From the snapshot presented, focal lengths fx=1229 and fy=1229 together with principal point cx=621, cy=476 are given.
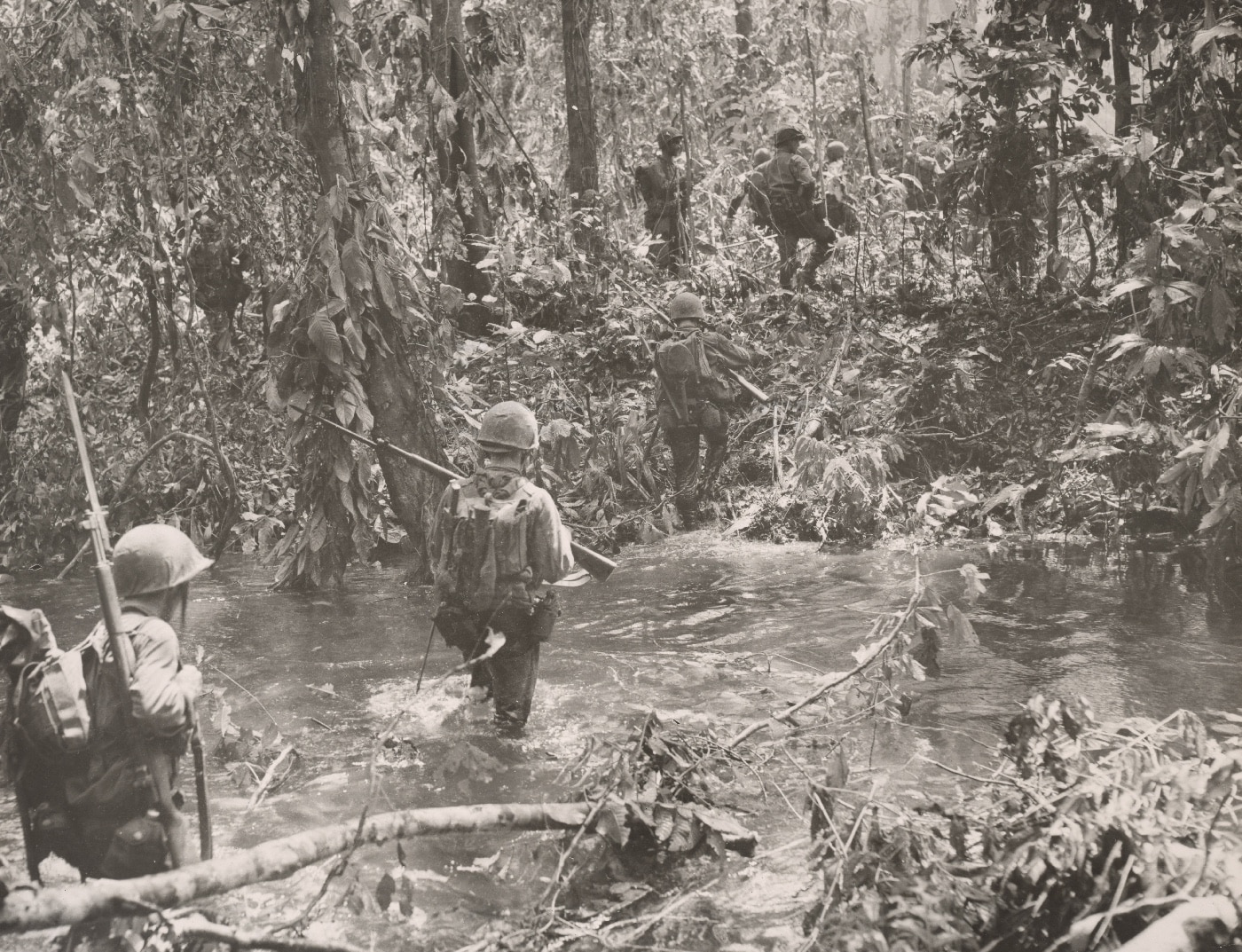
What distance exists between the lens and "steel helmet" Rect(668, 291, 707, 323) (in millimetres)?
11430

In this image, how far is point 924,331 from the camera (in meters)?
13.2

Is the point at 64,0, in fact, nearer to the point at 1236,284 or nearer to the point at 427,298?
the point at 427,298

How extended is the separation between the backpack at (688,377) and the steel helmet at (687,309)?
0.63 feet

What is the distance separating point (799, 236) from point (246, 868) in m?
12.2

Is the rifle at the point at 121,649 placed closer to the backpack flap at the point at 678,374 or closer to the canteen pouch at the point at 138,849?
the canteen pouch at the point at 138,849

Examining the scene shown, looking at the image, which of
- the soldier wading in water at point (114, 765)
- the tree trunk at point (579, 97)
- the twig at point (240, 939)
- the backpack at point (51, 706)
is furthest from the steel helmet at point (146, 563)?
the tree trunk at point (579, 97)

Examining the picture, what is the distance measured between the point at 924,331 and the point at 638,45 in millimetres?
6436

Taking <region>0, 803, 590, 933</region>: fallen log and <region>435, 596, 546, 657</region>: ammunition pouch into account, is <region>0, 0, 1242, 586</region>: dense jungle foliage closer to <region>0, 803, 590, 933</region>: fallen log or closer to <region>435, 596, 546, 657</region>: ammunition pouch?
<region>435, 596, 546, 657</region>: ammunition pouch

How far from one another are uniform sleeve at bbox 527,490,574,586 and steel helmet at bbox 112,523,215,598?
7.47 feet

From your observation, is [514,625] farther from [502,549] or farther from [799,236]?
[799,236]

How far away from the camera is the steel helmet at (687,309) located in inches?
450

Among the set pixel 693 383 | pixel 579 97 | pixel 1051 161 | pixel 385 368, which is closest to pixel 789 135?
pixel 579 97

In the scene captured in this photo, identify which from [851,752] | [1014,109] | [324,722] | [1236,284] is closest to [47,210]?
[324,722]

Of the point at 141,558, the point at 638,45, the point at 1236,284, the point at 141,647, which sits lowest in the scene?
the point at 141,647
